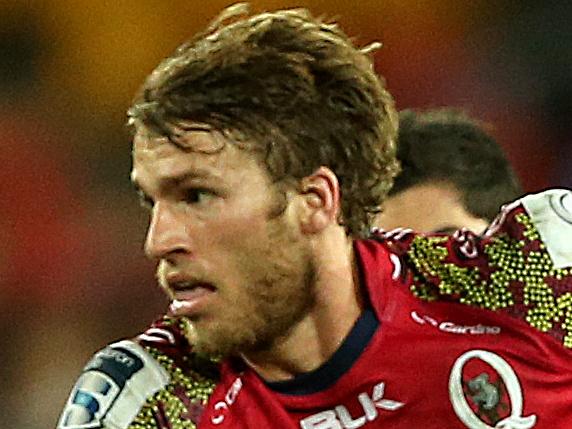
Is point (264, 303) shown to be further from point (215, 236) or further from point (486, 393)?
point (486, 393)

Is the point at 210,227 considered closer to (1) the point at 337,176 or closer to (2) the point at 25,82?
(1) the point at 337,176

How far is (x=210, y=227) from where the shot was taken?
133cm

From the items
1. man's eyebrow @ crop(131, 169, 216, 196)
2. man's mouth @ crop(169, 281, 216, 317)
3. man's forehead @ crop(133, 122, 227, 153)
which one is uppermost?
man's forehead @ crop(133, 122, 227, 153)

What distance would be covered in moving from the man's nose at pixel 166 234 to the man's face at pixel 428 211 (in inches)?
24.2

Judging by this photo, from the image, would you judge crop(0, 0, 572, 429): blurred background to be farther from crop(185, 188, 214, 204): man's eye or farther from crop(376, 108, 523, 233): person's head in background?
crop(185, 188, 214, 204): man's eye

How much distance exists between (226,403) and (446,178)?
2.26 feet

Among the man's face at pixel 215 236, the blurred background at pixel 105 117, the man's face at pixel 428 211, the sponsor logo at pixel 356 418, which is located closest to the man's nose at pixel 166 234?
the man's face at pixel 215 236

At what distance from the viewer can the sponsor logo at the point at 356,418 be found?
4.58ft

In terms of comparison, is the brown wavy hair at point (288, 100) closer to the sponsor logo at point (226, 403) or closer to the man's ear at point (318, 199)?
the man's ear at point (318, 199)

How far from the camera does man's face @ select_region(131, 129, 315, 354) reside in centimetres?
133

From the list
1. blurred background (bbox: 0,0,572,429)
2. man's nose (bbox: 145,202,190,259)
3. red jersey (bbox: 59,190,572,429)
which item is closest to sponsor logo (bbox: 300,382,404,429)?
red jersey (bbox: 59,190,572,429)

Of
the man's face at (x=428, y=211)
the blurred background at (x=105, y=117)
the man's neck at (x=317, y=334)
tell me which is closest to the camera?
the man's neck at (x=317, y=334)

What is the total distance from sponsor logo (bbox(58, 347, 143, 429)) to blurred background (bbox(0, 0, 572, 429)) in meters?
1.25

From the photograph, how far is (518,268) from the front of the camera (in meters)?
1.46
